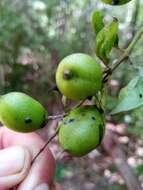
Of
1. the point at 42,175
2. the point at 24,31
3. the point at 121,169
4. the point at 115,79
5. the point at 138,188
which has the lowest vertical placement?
the point at 115,79

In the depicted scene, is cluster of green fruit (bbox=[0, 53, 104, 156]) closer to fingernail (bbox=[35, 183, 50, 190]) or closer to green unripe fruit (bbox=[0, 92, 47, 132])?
green unripe fruit (bbox=[0, 92, 47, 132])

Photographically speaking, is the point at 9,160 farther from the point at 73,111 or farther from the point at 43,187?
the point at 73,111

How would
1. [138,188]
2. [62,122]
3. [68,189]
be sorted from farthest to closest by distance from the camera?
1. [68,189]
2. [138,188]
3. [62,122]

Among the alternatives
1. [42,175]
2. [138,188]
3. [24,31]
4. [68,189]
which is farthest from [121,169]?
[24,31]

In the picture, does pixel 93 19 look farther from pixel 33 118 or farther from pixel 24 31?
pixel 24 31

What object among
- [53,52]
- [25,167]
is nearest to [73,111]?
[25,167]

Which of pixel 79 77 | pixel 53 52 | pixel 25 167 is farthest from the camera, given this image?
pixel 53 52

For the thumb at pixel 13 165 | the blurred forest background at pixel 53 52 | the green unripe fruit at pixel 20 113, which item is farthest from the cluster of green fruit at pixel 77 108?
the blurred forest background at pixel 53 52

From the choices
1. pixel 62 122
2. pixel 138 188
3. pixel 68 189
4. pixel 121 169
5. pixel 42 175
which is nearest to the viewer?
pixel 62 122
